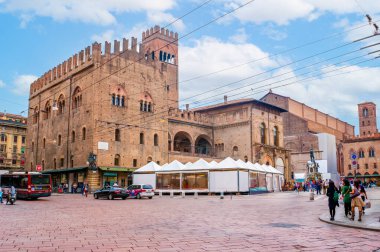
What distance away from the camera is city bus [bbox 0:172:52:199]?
24469mm

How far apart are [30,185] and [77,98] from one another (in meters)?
18.8

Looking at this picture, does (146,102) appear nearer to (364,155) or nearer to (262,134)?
(262,134)

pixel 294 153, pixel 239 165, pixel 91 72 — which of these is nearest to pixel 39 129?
pixel 91 72

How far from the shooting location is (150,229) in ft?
32.8

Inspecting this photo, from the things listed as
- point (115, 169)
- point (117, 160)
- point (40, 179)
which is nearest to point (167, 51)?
point (117, 160)

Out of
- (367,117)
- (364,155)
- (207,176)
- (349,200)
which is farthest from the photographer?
(367,117)

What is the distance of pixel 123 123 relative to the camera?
41.0m

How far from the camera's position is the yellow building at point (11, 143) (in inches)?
2579

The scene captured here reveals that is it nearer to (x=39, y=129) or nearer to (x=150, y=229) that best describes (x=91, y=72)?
(x=39, y=129)

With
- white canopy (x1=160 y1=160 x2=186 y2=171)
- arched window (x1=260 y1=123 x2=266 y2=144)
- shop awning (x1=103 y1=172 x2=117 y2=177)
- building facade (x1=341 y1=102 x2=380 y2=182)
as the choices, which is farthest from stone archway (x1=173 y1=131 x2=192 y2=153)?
building facade (x1=341 y1=102 x2=380 y2=182)

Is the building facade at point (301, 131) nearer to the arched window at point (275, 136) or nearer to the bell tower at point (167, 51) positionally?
the arched window at point (275, 136)

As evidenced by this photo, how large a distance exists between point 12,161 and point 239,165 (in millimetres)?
48378

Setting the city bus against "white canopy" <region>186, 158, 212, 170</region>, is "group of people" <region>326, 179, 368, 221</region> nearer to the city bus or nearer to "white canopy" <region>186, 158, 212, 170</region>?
the city bus

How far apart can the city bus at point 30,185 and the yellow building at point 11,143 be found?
42.7m
